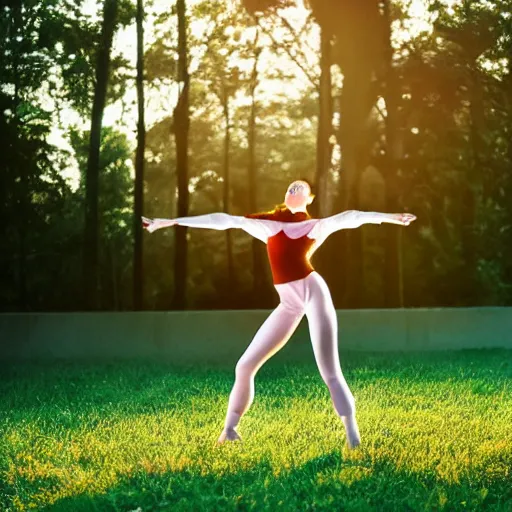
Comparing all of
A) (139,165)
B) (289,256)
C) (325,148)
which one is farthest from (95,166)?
(289,256)

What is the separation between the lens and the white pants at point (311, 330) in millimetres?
7574

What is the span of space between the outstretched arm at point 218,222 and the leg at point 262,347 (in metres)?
0.62

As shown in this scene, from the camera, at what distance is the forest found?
22.2m

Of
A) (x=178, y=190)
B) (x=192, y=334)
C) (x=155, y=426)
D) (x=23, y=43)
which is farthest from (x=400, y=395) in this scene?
(x=23, y=43)

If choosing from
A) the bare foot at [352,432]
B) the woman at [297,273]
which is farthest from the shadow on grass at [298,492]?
the woman at [297,273]

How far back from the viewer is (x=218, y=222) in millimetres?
7668

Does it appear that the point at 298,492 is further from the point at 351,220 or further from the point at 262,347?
the point at 351,220

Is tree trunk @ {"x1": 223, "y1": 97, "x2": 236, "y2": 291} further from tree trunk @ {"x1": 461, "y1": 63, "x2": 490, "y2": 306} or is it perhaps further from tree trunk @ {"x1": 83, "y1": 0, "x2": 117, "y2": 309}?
tree trunk @ {"x1": 461, "y1": 63, "x2": 490, "y2": 306}

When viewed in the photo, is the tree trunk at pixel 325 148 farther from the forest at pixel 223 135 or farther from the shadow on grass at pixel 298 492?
the shadow on grass at pixel 298 492

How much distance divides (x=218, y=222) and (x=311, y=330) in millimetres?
1106

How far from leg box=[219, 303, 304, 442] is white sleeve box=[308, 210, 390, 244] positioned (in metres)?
0.62

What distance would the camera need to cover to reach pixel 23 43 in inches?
888

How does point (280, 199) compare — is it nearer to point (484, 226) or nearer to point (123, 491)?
point (484, 226)

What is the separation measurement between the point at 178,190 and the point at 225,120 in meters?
2.50
